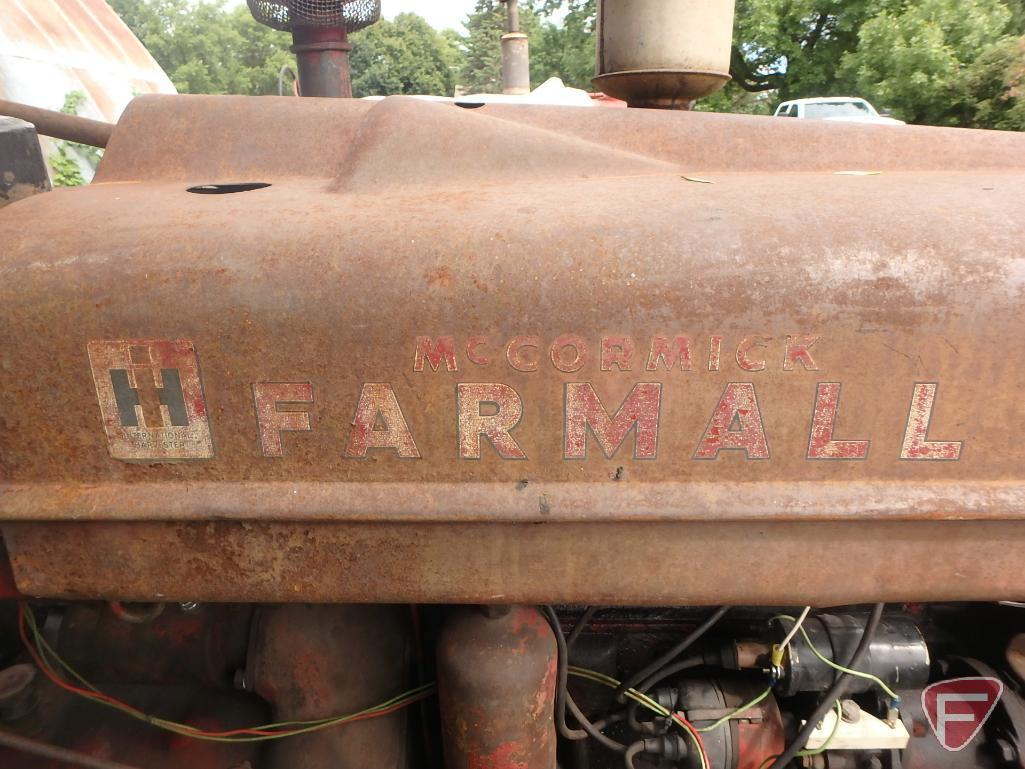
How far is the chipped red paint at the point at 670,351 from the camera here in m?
0.81

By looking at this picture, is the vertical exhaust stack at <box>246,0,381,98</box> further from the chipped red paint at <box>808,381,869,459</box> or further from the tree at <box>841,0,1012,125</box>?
the tree at <box>841,0,1012,125</box>

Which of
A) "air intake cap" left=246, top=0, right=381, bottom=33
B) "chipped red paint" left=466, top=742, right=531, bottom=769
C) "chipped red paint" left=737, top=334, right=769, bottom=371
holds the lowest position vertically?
"chipped red paint" left=466, top=742, right=531, bottom=769

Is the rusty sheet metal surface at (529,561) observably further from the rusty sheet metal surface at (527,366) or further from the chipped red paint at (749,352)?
the chipped red paint at (749,352)

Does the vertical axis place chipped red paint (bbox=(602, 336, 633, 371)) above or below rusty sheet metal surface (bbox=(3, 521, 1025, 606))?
above

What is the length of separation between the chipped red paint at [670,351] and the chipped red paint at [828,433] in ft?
0.50

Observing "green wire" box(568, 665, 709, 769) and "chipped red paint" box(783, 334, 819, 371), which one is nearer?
"chipped red paint" box(783, 334, 819, 371)

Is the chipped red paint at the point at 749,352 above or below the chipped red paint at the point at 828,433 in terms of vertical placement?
above

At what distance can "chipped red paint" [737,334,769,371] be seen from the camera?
81cm

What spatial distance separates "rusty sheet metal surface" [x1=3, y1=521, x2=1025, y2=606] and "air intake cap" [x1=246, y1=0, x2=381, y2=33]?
5.97ft

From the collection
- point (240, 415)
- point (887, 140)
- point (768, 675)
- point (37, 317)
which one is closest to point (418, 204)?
point (240, 415)

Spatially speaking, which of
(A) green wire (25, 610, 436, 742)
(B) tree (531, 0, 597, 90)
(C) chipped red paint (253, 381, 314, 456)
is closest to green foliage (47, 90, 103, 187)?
(A) green wire (25, 610, 436, 742)

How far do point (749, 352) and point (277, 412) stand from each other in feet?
1.73

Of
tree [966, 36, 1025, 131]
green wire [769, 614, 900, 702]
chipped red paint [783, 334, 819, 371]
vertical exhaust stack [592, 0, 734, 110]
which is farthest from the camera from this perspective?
tree [966, 36, 1025, 131]

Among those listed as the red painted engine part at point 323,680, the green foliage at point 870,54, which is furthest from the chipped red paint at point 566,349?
the green foliage at point 870,54
